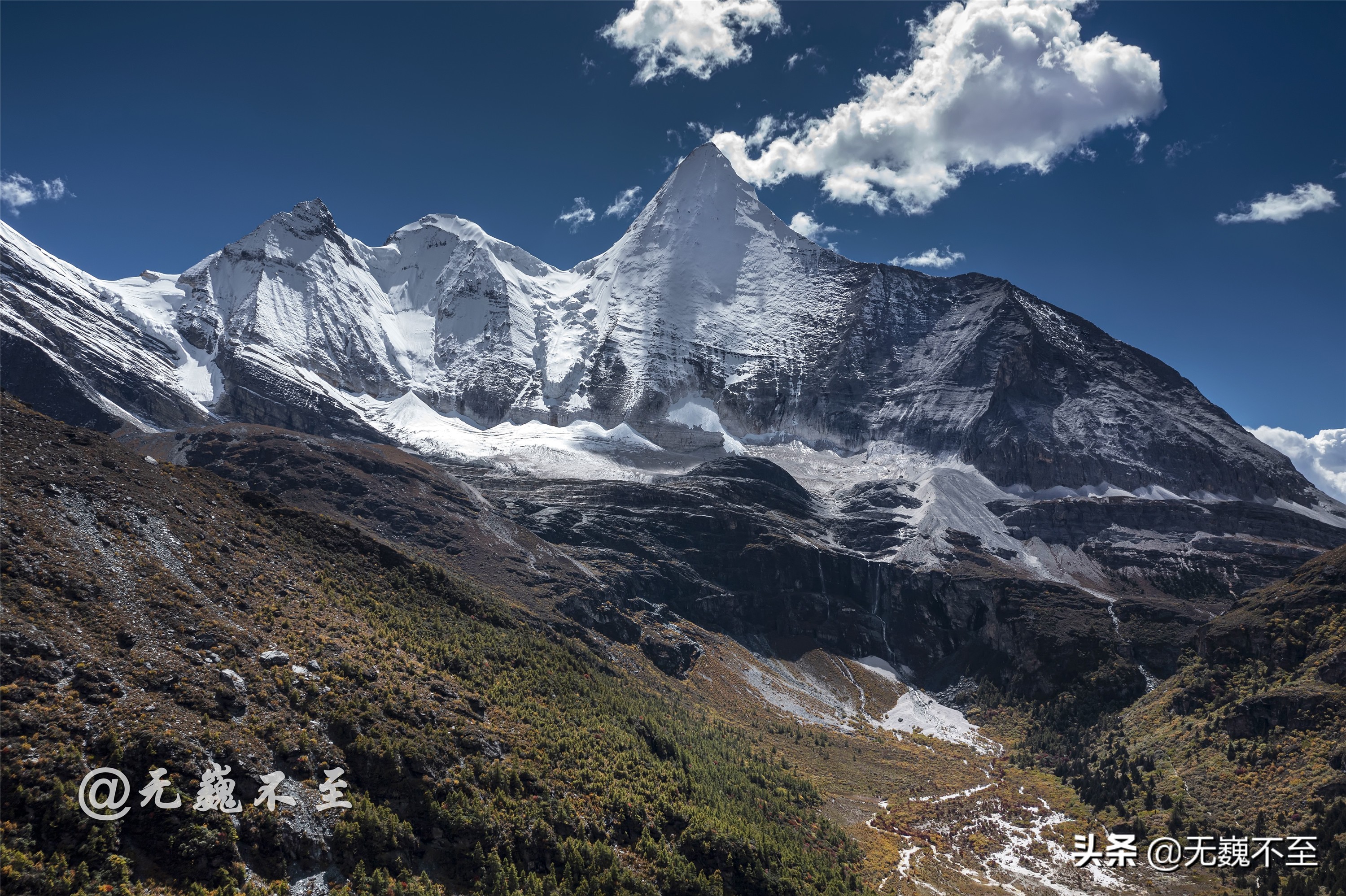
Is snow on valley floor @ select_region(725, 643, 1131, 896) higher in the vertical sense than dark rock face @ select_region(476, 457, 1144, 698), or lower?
lower

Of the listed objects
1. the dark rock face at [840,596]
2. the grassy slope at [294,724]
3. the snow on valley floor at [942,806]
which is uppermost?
the dark rock face at [840,596]

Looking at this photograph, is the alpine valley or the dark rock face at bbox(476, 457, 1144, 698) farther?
the dark rock face at bbox(476, 457, 1144, 698)

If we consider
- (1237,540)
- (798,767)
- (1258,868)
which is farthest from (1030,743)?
(1237,540)

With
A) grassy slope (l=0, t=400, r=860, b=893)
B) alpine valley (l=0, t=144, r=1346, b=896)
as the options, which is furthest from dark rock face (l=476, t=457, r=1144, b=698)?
grassy slope (l=0, t=400, r=860, b=893)

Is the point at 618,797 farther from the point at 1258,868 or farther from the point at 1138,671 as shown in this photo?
the point at 1138,671

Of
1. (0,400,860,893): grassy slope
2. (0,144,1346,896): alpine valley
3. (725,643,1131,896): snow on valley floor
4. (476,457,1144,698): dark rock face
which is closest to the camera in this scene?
(0,400,860,893): grassy slope

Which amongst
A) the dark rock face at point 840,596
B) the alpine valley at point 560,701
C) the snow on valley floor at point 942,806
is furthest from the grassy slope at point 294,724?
the dark rock face at point 840,596

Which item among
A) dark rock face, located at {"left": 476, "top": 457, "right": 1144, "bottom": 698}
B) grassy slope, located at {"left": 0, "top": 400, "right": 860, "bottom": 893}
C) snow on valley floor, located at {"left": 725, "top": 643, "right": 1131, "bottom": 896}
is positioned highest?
dark rock face, located at {"left": 476, "top": 457, "right": 1144, "bottom": 698}

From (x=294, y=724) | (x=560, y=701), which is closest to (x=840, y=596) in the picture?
(x=560, y=701)

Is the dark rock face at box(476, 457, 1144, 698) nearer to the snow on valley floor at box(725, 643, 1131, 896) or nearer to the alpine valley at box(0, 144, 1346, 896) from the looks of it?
the alpine valley at box(0, 144, 1346, 896)

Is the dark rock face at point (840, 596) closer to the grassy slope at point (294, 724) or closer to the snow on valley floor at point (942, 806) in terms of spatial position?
the snow on valley floor at point (942, 806)

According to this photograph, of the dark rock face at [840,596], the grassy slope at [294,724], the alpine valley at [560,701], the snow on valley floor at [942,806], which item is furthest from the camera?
the dark rock face at [840,596]
